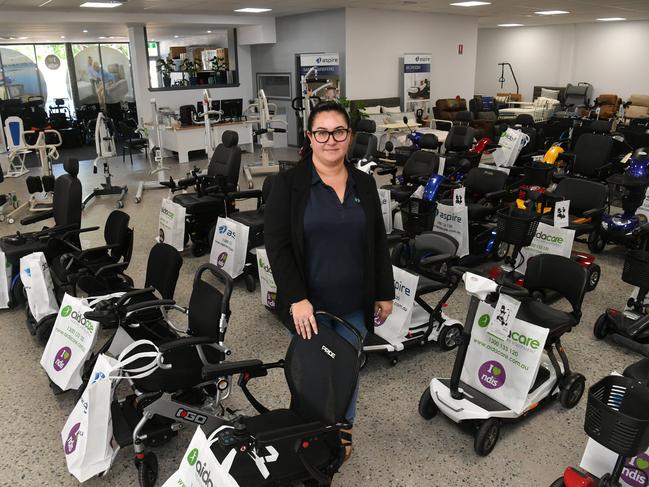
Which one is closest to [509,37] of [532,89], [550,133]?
[532,89]

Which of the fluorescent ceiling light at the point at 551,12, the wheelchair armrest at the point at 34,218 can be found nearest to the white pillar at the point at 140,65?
the wheelchair armrest at the point at 34,218

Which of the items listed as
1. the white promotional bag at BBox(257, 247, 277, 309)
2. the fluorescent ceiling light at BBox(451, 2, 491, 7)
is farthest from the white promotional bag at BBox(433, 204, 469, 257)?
the fluorescent ceiling light at BBox(451, 2, 491, 7)

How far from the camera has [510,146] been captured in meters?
6.71

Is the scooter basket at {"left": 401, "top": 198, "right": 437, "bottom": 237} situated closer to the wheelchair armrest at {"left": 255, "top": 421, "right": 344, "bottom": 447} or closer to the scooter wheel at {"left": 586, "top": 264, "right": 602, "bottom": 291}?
the scooter wheel at {"left": 586, "top": 264, "right": 602, "bottom": 291}

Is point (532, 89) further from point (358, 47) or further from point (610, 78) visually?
point (358, 47)

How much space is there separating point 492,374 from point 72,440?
207cm

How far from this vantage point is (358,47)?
10.8 metres

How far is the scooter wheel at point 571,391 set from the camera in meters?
2.92

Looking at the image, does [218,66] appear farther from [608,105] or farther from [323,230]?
[323,230]

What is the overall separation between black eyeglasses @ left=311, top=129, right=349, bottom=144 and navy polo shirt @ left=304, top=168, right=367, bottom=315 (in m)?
0.14

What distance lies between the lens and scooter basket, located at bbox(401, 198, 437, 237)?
4.68 metres

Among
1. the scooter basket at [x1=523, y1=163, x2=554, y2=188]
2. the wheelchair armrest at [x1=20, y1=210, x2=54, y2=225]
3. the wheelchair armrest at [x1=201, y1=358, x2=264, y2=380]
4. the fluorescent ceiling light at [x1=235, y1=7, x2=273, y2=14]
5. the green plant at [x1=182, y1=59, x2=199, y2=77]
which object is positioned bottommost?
the wheelchair armrest at [x1=201, y1=358, x2=264, y2=380]

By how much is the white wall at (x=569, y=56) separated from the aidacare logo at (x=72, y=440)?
16.9 metres

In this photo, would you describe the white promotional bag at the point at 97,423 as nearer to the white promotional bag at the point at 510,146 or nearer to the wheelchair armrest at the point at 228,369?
the wheelchair armrest at the point at 228,369
